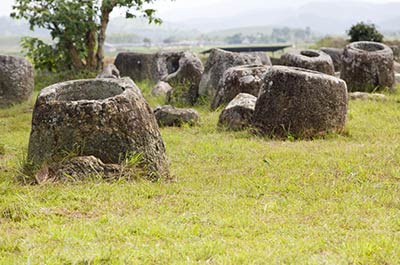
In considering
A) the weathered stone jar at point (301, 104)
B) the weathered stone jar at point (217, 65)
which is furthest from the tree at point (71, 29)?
the weathered stone jar at point (301, 104)

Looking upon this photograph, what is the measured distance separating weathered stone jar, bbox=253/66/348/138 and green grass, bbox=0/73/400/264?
1033 mm

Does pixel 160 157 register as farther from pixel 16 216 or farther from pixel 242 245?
pixel 242 245

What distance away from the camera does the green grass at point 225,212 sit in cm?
521

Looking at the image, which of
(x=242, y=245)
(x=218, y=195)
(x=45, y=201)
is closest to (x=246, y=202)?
(x=218, y=195)

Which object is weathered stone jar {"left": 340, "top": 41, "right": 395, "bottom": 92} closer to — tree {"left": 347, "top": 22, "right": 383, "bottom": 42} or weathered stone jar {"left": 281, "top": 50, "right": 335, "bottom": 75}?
weathered stone jar {"left": 281, "top": 50, "right": 335, "bottom": 75}

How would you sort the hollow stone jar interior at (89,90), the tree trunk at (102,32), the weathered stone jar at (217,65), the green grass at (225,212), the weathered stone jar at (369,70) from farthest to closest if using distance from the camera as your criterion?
the tree trunk at (102,32)
the weathered stone jar at (369,70)
the weathered stone jar at (217,65)
the hollow stone jar interior at (89,90)
the green grass at (225,212)

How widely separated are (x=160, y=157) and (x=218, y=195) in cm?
126

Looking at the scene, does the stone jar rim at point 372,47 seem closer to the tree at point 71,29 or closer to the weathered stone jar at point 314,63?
the weathered stone jar at point 314,63

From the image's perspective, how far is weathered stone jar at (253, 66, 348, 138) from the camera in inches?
439

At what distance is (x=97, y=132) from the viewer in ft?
25.8

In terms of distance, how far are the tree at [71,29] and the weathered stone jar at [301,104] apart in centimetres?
1189

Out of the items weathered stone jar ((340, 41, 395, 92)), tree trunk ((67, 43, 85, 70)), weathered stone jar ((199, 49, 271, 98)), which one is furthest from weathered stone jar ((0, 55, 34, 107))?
weathered stone jar ((340, 41, 395, 92))

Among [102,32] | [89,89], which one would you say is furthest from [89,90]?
[102,32]

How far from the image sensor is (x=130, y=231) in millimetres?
5770
